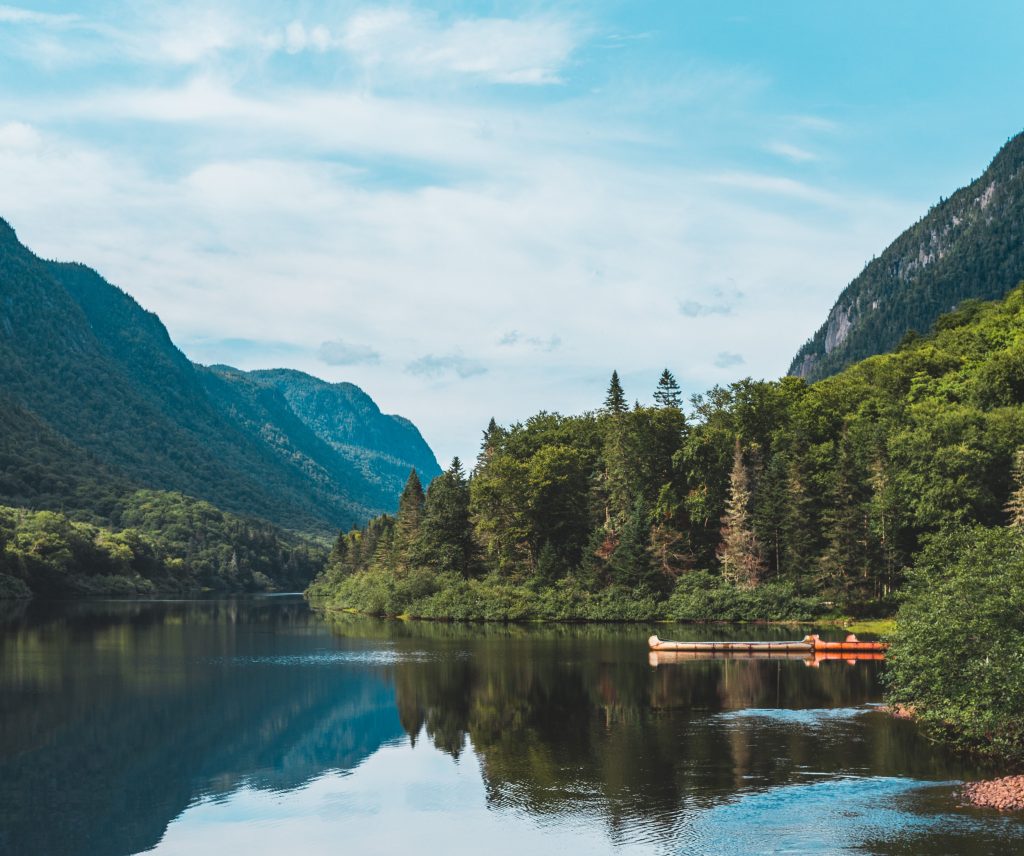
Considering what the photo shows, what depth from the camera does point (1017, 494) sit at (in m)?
76.6

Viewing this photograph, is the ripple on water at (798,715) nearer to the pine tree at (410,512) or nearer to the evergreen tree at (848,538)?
the evergreen tree at (848,538)

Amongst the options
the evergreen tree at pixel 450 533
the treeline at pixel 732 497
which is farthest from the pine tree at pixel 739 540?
the evergreen tree at pixel 450 533

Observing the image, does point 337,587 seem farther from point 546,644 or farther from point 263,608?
point 546,644

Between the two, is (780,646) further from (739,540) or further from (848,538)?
(739,540)

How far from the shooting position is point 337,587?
166375 millimetres

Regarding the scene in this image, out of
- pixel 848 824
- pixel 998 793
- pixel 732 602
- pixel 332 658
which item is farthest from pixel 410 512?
pixel 848 824

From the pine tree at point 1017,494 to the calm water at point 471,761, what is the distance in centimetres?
2315

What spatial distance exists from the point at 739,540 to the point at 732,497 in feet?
29.9

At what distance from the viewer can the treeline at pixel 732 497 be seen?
8650 cm

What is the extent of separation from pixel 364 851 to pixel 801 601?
231ft

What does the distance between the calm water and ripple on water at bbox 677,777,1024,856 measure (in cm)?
9

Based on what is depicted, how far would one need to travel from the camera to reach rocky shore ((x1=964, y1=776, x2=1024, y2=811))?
27.3 metres

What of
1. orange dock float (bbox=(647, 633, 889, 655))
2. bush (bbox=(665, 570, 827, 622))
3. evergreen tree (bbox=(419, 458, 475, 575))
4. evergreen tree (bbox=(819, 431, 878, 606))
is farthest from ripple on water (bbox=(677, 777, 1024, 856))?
evergreen tree (bbox=(419, 458, 475, 575))

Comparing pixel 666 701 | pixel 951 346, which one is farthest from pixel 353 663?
→ pixel 951 346
